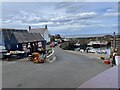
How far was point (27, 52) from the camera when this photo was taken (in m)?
23.5

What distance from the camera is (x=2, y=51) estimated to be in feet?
73.7

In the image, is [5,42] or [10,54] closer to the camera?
[10,54]

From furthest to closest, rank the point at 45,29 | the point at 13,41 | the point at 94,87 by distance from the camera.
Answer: the point at 45,29 < the point at 13,41 < the point at 94,87

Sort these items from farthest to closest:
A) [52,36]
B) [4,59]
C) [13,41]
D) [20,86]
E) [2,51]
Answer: [52,36]
[13,41]
[2,51]
[4,59]
[20,86]

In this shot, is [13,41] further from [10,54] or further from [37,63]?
[37,63]

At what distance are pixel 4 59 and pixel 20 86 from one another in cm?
1174

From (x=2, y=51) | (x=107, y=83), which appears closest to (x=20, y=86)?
(x=107, y=83)

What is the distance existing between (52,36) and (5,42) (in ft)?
129

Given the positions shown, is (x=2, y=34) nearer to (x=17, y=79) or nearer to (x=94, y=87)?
(x=17, y=79)

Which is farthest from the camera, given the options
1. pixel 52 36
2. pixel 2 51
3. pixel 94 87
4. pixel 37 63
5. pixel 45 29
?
pixel 52 36

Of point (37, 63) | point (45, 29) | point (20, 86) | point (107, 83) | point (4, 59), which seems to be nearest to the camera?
point (107, 83)

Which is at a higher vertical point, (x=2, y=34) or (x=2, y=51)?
(x=2, y=34)

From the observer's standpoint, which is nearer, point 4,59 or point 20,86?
point 20,86

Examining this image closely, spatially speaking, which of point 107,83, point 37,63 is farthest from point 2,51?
point 107,83
